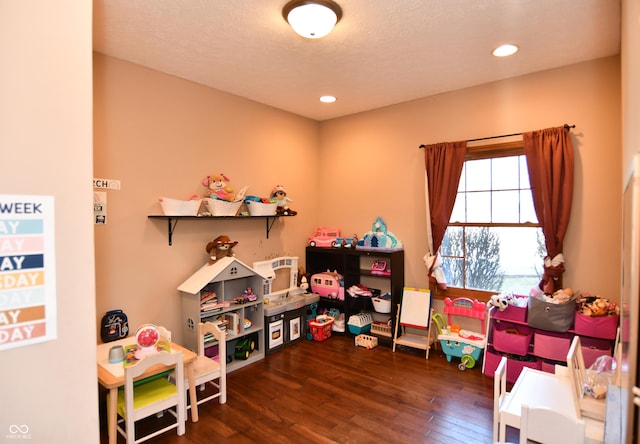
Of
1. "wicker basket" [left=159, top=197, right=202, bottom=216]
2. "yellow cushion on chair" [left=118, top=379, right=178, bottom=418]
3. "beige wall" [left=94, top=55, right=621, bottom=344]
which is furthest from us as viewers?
"wicker basket" [left=159, top=197, right=202, bottom=216]

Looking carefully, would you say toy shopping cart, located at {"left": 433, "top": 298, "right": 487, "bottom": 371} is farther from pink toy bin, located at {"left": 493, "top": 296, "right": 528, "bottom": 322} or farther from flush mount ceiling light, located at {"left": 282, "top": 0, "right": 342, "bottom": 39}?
flush mount ceiling light, located at {"left": 282, "top": 0, "right": 342, "bottom": 39}

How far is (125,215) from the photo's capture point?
2.81 m

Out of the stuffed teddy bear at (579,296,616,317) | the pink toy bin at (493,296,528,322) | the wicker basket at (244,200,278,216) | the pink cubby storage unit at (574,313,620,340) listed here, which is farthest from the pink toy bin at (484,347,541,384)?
the wicker basket at (244,200,278,216)

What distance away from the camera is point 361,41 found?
2510mm

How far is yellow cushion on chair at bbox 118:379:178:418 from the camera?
2201 mm

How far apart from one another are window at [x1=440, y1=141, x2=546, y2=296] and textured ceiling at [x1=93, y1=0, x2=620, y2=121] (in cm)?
80

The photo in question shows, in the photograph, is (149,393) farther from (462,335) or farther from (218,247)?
(462,335)

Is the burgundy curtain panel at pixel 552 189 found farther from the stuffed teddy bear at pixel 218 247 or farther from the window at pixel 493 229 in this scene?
the stuffed teddy bear at pixel 218 247

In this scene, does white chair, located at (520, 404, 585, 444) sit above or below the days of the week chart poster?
below

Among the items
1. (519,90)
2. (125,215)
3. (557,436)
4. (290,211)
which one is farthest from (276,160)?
(557,436)

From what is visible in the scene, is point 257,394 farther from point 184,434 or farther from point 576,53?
point 576,53

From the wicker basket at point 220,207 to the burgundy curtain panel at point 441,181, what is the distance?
6.52ft

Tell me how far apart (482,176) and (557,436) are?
2.38m

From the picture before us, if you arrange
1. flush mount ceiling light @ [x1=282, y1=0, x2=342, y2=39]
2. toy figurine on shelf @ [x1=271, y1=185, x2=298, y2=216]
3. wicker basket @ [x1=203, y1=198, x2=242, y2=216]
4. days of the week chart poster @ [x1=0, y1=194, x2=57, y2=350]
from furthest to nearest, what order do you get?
toy figurine on shelf @ [x1=271, y1=185, x2=298, y2=216], wicker basket @ [x1=203, y1=198, x2=242, y2=216], flush mount ceiling light @ [x1=282, y1=0, x2=342, y2=39], days of the week chart poster @ [x1=0, y1=194, x2=57, y2=350]
